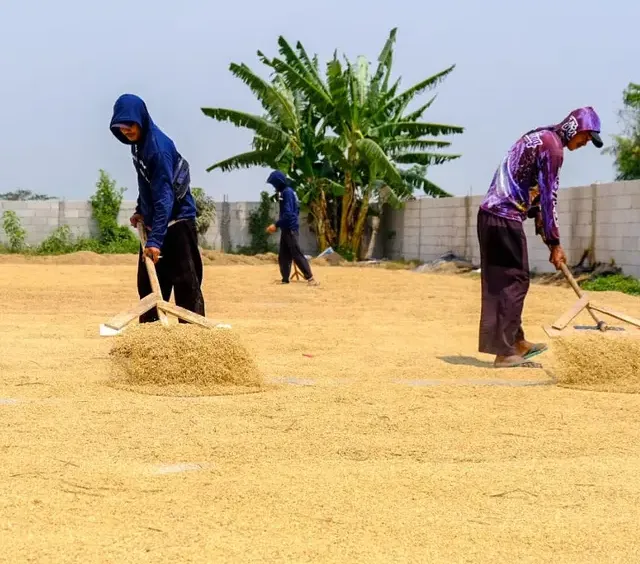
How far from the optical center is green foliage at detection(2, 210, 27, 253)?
25.5 meters

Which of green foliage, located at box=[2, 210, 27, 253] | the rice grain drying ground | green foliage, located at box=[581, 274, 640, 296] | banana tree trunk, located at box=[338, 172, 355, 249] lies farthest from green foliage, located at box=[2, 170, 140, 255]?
the rice grain drying ground

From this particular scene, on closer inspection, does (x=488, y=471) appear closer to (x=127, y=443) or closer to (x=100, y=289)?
(x=127, y=443)

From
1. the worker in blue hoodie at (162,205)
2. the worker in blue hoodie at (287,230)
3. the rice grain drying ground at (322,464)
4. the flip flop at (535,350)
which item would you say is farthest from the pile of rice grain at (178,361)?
the worker in blue hoodie at (287,230)

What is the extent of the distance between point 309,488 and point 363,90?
72.4 feet

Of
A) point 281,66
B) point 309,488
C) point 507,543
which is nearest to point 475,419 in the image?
point 309,488

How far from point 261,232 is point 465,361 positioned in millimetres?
20285

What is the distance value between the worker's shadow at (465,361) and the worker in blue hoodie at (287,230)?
7.82 meters

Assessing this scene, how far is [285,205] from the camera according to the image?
15.6 meters

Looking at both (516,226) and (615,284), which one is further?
(615,284)

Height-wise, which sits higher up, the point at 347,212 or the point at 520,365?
the point at 347,212

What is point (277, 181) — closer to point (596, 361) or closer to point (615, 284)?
point (615, 284)

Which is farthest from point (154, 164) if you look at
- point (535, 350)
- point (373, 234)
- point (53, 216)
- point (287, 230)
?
point (373, 234)

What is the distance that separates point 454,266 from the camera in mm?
21500

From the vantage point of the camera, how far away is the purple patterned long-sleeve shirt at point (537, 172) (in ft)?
22.3
